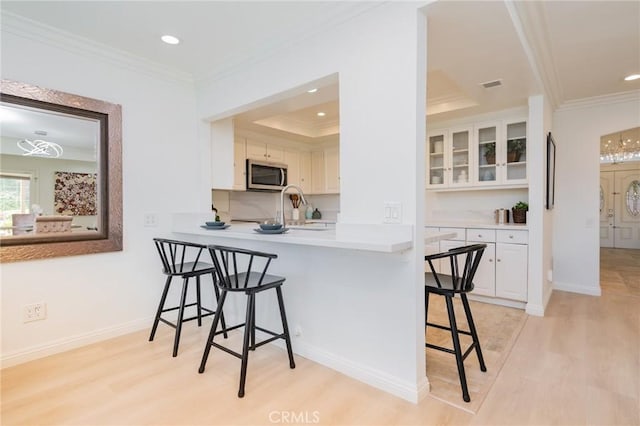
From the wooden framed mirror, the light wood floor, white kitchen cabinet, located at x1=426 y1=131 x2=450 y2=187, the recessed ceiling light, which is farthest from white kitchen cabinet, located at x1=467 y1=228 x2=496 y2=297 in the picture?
the wooden framed mirror

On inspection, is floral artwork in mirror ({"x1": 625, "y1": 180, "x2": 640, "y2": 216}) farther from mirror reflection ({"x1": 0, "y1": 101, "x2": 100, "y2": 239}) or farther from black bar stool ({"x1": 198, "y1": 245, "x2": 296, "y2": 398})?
mirror reflection ({"x1": 0, "y1": 101, "x2": 100, "y2": 239})

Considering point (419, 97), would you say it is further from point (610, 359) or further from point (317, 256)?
point (610, 359)

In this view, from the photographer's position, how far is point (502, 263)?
143 inches

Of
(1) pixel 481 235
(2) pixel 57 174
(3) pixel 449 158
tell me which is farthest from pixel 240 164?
(1) pixel 481 235

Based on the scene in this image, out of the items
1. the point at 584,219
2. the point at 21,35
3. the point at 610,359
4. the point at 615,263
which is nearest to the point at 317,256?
the point at 610,359

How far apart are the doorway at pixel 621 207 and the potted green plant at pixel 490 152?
245 inches

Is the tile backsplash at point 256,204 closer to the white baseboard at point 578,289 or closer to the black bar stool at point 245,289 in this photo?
the black bar stool at point 245,289

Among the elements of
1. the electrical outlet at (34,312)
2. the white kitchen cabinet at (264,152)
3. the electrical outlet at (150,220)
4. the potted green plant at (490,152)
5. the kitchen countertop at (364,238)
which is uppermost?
the white kitchen cabinet at (264,152)

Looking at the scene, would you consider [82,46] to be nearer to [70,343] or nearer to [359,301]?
[70,343]

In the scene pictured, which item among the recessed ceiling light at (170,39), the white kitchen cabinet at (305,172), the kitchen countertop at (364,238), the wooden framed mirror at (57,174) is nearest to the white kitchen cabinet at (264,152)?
the white kitchen cabinet at (305,172)

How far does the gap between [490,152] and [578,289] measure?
6.67 ft

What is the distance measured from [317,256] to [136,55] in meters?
2.29

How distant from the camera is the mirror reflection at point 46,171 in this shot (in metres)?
2.30

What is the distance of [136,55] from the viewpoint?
279 centimetres
